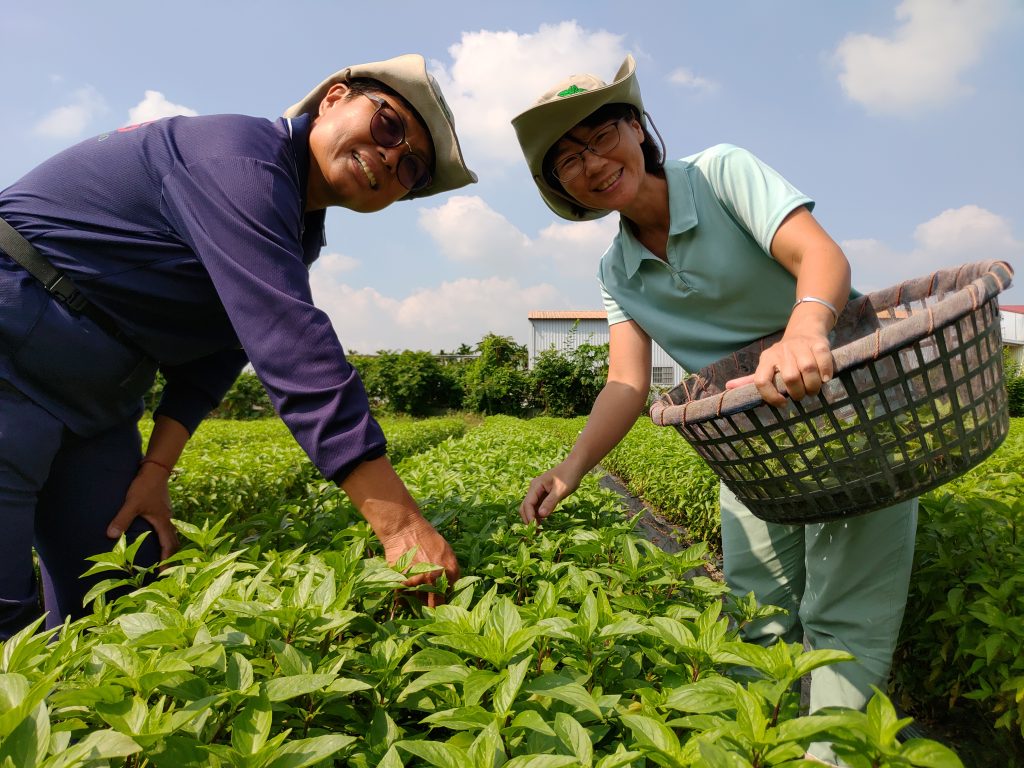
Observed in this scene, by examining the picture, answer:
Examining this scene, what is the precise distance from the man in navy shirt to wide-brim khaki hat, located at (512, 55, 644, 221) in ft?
0.83

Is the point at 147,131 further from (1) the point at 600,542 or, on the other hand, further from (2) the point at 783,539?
(2) the point at 783,539

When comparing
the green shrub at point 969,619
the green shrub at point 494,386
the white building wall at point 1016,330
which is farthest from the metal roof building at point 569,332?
the green shrub at point 969,619

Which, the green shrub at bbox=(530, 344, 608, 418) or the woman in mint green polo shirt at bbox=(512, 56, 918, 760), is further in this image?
the green shrub at bbox=(530, 344, 608, 418)

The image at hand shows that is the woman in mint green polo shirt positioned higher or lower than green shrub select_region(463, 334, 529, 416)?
higher

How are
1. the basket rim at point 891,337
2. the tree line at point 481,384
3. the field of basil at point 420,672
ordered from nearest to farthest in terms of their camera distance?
the field of basil at point 420,672, the basket rim at point 891,337, the tree line at point 481,384

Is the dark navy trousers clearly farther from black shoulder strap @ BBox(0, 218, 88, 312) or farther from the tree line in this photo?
the tree line

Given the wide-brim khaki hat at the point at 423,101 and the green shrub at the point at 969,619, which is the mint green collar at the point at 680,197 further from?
the green shrub at the point at 969,619

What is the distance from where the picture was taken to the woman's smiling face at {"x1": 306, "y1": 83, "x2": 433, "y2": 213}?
5.60 feet

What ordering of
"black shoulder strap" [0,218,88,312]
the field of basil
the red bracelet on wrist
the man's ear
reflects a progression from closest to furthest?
1. the field of basil
2. "black shoulder strap" [0,218,88,312]
3. the man's ear
4. the red bracelet on wrist

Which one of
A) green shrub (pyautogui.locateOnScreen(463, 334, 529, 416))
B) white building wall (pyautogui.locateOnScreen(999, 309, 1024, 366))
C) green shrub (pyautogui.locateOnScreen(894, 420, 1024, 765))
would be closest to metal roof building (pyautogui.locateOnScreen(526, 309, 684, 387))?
green shrub (pyautogui.locateOnScreen(463, 334, 529, 416))

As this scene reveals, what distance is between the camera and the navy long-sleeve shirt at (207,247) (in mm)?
1280

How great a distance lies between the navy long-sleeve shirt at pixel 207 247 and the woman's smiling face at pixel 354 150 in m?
0.06

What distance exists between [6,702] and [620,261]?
193 centimetres

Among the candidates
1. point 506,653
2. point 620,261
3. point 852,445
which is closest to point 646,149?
point 620,261
